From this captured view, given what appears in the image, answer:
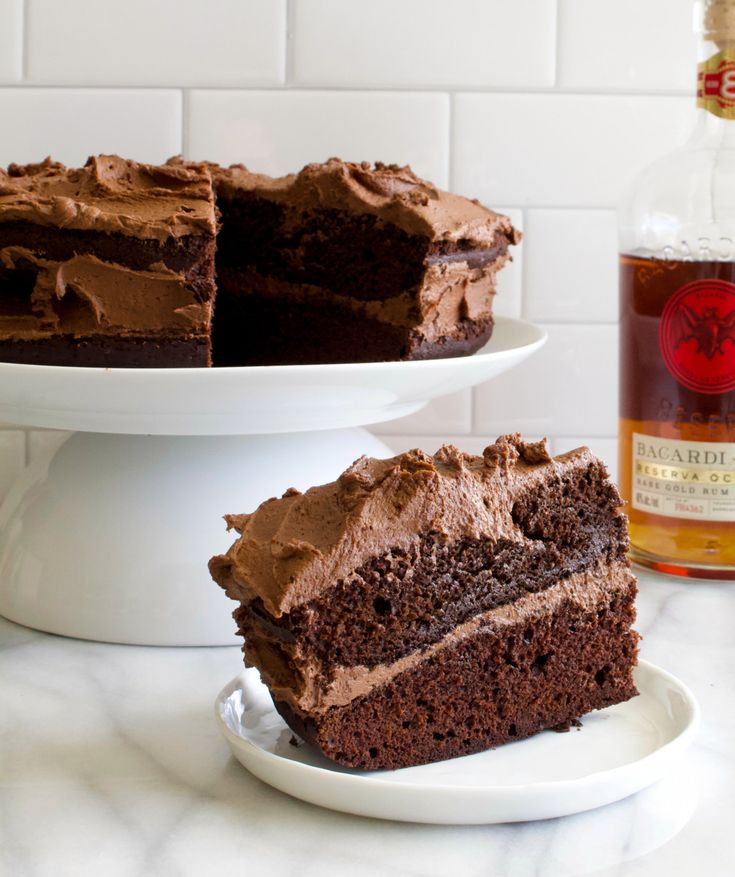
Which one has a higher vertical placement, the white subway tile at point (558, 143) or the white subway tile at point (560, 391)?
the white subway tile at point (558, 143)

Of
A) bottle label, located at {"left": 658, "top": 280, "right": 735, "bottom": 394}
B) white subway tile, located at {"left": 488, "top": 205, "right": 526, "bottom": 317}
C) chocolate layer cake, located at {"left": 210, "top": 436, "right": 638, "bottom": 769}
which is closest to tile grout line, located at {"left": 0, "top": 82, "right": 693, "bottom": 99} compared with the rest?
white subway tile, located at {"left": 488, "top": 205, "right": 526, "bottom": 317}

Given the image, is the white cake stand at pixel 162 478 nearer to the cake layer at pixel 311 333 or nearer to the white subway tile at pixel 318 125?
the cake layer at pixel 311 333

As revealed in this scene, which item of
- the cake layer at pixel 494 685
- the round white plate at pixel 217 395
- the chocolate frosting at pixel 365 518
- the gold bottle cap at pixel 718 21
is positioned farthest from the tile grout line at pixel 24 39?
the cake layer at pixel 494 685

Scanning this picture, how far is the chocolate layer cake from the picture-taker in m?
0.96

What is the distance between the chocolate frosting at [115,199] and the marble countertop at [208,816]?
470 millimetres

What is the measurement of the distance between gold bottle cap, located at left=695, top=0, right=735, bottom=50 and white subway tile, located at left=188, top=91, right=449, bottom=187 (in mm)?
414

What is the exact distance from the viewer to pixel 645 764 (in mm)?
923

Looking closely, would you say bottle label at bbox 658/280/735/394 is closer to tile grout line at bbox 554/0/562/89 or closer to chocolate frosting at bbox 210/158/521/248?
chocolate frosting at bbox 210/158/521/248

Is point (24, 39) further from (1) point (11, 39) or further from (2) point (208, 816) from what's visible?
(2) point (208, 816)

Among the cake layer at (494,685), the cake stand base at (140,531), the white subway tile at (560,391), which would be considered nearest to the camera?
the cake layer at (494,685)

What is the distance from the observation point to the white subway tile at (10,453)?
6.19ft

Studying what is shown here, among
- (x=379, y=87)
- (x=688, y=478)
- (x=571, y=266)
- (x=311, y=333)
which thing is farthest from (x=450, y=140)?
(x=688, y=478)

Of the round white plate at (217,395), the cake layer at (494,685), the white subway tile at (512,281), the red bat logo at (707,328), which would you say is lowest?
the cake layer at (494,685)

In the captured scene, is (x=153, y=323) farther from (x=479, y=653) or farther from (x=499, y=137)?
(x=499, y=137)
